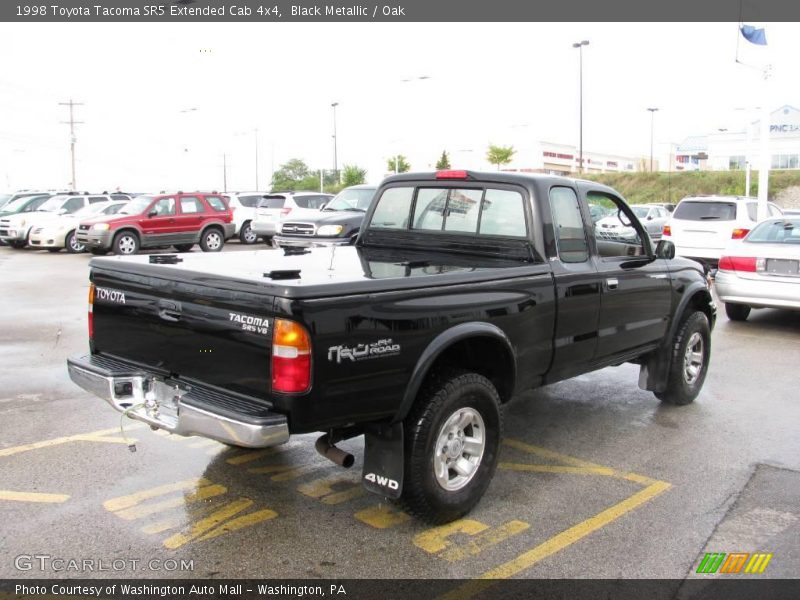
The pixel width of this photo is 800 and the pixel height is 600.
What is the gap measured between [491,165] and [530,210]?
64235mm

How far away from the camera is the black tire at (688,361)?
20.9ft

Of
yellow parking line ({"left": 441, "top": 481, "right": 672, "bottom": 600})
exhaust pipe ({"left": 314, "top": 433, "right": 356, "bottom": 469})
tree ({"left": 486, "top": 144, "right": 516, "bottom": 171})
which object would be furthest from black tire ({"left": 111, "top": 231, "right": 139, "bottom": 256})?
tree ({"left": 486, "top": 144, "right": 516, "bottom": 171})

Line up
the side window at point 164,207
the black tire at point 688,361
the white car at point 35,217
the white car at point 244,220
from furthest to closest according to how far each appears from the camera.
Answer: the white car at point 244,220 → the white car at point 35,217 → the side window at point 164,207 → the black tire at point 688,361

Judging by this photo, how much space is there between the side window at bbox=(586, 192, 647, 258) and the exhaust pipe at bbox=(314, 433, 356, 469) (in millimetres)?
2653

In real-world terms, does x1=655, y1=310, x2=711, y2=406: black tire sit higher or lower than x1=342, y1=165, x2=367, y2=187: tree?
lower

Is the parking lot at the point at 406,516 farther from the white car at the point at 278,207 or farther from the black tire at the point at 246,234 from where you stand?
the black tire at the point at 246,234

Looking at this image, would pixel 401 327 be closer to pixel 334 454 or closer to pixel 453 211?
pixel 334 454

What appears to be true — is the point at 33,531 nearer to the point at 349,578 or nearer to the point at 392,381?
the point at 349,578

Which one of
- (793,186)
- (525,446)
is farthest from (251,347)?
(793,186)

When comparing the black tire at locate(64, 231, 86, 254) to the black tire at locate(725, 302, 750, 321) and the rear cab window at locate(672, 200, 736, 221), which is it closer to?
the rear cab window at locate(672, 200, 736, 221)

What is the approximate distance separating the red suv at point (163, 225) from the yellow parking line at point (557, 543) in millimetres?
17007

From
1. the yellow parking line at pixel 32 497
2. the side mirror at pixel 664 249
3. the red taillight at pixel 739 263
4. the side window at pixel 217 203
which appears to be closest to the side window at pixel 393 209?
the side mirror at pixel 664 249

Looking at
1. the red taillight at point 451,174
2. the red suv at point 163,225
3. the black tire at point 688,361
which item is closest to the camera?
the red taillight at point 451,174

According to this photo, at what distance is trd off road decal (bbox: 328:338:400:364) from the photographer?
348 cm
